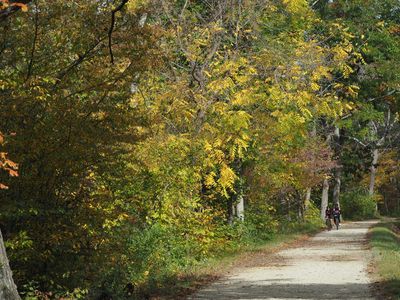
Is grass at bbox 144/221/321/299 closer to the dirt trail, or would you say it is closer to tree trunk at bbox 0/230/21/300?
the dirt trail

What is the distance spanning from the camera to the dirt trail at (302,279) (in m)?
14.0

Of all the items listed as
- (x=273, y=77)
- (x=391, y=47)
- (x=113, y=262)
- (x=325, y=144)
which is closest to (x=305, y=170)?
(x=325, y=144)

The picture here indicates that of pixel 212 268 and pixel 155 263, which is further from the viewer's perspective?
pixel 212 268

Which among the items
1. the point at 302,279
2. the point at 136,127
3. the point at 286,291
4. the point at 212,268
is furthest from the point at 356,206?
the point at 136,127

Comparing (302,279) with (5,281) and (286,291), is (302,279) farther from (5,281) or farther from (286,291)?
(5,281)

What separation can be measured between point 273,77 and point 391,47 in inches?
689

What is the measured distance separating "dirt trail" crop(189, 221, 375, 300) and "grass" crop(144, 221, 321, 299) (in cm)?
40

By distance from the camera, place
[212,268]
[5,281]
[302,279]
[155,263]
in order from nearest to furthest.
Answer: [5,281]
[155,263]
[302,279]
[212,268]

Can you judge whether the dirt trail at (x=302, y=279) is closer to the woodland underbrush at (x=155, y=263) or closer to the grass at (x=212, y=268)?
the grass at (x=212, y=268)

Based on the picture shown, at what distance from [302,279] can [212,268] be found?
3.45 meters

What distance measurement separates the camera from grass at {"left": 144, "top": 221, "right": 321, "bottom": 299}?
14.8 metres

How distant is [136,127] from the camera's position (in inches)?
582

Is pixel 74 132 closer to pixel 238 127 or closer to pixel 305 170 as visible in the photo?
pixel 238 127

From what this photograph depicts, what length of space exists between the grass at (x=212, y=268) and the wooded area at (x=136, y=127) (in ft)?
1.07
